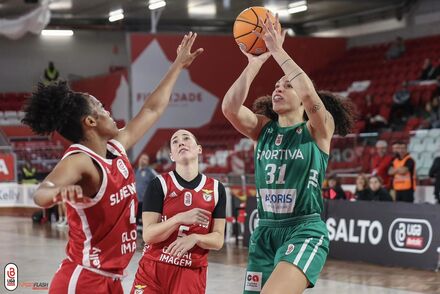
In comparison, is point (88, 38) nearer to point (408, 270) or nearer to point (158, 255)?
point (408, 270)

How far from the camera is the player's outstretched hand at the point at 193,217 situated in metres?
5.17

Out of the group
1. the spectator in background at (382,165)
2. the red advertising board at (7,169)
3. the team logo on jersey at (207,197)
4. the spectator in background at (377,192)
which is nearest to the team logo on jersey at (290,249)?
the team logo on jersey at (207,197)

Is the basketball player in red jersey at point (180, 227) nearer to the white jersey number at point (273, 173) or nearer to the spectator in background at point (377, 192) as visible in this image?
the white jersey number at point (273, 173)

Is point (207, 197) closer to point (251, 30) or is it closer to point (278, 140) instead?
point (278, 140)

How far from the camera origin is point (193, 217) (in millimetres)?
5168

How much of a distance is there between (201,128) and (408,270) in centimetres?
1470

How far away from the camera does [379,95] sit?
23.6m

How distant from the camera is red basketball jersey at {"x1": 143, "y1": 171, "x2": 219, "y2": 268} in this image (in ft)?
18.1

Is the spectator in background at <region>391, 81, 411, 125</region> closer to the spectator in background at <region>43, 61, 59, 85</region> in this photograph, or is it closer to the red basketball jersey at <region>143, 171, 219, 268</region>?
the spectator in background at <region>43, 61, 59, 85</region>

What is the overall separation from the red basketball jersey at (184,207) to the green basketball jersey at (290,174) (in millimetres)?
403

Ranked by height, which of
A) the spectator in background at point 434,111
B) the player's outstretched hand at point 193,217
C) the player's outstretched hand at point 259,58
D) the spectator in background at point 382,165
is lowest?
the spectator in background at point 382,165

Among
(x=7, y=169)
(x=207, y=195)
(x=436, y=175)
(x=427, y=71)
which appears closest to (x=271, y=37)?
(x=207, y=195)

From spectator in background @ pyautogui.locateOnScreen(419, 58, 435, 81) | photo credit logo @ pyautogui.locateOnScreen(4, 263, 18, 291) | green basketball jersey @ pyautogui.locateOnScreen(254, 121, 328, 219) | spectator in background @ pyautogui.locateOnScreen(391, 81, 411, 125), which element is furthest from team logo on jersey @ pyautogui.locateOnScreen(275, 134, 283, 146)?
spectator in background @ pyautogui.locateOnScreen(419, 58, 435, 81)

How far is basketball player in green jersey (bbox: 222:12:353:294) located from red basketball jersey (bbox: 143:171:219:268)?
0.37m
